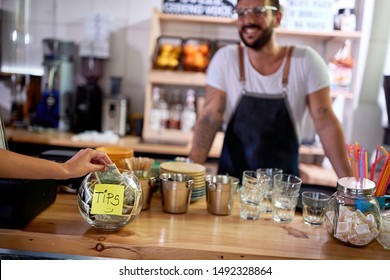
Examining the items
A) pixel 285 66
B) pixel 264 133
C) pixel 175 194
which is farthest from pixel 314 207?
pixel 285 66

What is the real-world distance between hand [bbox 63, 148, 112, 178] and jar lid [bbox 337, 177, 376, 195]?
681 mm

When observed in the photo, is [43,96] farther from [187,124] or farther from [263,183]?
[263,183]

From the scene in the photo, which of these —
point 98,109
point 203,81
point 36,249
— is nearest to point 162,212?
point 36,249

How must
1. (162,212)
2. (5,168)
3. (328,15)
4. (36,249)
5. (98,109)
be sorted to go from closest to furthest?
(5,168) < (36,249) < (162,212) < (328,15) < (98,109)

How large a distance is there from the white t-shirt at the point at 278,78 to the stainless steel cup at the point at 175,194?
2.99ft

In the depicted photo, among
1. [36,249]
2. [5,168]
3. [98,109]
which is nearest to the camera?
[5,168]

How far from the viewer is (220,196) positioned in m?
1.42

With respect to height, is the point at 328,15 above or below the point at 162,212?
above

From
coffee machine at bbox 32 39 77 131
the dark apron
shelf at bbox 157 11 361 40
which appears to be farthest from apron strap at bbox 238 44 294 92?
coffee machine at bbox 32 39 77 131

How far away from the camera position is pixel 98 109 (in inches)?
133

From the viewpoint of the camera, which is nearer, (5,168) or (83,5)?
(5,168)

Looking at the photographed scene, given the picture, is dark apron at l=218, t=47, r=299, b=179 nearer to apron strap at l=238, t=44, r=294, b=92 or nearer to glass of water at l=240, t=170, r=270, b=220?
apron strap at l=238, t=44, r=294, b=92

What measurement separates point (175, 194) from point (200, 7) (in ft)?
7.10

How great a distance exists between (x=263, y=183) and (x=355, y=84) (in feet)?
6.80
